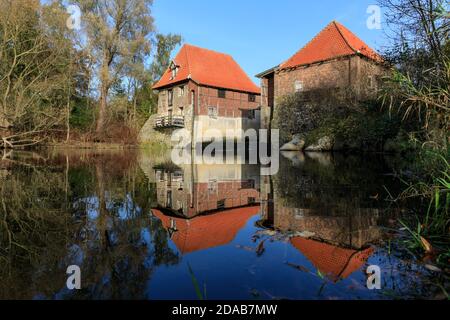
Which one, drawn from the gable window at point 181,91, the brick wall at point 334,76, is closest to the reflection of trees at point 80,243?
the brick wall at point 334,76

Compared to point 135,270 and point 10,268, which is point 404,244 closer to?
point 135,270

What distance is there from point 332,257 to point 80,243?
1791mm

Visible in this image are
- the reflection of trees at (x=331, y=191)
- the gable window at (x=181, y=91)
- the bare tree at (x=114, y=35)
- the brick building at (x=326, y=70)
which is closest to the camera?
the reflection of trees at (x=331, y=191)

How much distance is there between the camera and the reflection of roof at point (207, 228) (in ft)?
7.88

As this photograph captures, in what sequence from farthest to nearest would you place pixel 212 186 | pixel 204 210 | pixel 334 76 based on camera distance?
pixel 334 76
pixel 212 186
pixel 204 210

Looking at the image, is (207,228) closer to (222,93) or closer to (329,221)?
(329,221)

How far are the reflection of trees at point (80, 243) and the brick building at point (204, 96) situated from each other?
76.4 feet

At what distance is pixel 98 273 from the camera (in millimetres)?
1777

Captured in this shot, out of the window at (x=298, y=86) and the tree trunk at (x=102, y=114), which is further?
the tree trunk at (x=102, y=114)

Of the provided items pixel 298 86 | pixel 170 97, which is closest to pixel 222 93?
pixel 170 97

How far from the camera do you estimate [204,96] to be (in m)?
27.5

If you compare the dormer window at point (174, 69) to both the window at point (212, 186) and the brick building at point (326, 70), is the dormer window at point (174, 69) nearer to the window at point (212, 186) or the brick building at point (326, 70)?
the brick building at point (326, 70)

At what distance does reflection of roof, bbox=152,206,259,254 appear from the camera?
7.88ft
